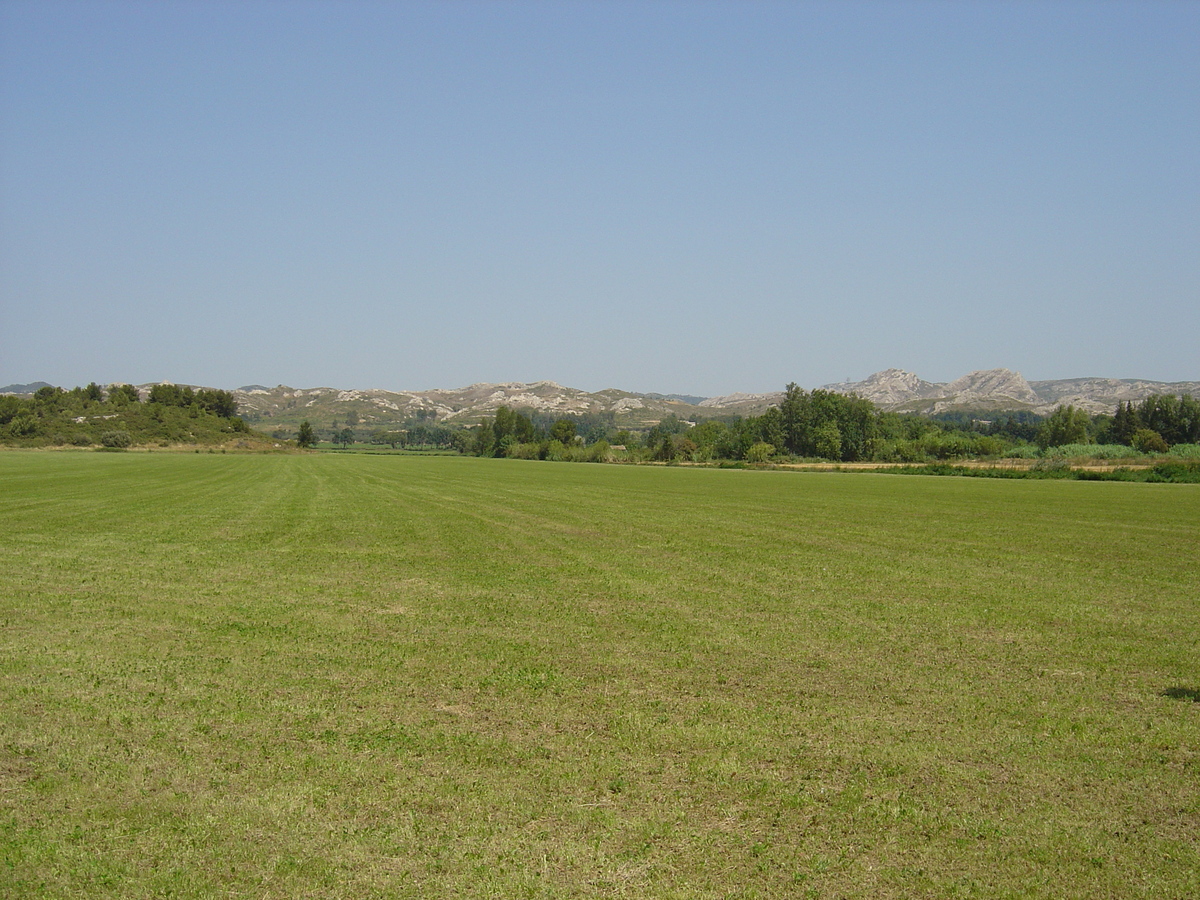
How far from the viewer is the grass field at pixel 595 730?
18.0 ft

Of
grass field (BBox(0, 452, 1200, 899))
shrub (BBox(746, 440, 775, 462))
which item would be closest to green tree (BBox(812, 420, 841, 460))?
shrub (BBox(746, 440, 775, 462))

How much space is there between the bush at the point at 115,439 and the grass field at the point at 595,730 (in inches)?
6108

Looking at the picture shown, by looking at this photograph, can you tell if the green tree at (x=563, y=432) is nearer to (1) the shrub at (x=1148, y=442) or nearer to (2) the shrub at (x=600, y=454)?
(2) the shrub at (x=600, y=454)

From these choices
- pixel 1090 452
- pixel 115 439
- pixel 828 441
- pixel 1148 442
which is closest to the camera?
pixel 1090 452

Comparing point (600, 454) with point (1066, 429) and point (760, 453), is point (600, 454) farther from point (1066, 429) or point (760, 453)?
point (1066, 429)

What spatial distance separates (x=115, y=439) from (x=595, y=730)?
171482 mm

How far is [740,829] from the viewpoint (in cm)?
598

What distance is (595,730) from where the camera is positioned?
8.09 m

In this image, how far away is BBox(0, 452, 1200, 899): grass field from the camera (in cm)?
550

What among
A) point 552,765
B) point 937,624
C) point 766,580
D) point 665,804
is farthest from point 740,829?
point 766,580

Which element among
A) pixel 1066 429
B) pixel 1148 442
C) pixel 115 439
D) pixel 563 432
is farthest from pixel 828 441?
pixel 115 439

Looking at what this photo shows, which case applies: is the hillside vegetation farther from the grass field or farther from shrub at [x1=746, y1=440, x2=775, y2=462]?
the grass field

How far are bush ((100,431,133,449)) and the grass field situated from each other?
155154 mm

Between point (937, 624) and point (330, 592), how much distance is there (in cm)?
1055
